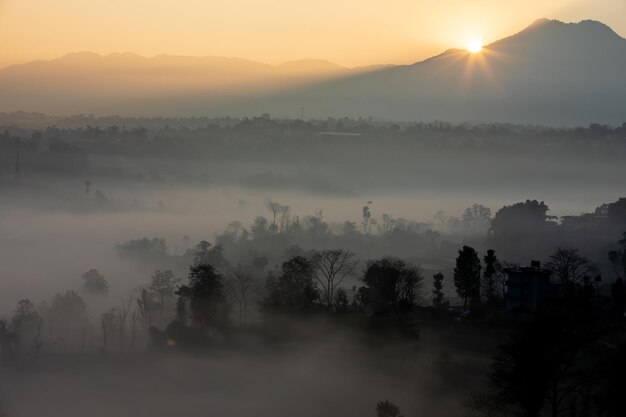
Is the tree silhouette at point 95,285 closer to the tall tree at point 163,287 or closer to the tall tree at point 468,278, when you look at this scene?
the tall tree at point 163,287

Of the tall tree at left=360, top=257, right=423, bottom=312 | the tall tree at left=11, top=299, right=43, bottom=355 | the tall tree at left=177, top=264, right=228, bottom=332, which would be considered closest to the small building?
the tall tree at left=360, top=257, right=423, bottom=312

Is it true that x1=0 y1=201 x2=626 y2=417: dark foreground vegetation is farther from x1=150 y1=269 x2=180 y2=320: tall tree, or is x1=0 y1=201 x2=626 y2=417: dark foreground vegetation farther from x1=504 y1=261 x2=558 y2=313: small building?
x1=150 y1=269 x2=180 y2=320: tall tree

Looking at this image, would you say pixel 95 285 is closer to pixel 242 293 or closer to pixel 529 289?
pixel 242 293

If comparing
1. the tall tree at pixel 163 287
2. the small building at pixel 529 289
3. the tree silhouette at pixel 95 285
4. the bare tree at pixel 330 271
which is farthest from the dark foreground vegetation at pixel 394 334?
the tree silhouette at pixel 95 285

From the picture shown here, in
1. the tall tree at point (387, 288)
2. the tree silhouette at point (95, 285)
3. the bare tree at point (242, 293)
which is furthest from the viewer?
the tree silhouette at point (95, 285)

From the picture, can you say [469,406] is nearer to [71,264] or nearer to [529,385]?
[529,385]

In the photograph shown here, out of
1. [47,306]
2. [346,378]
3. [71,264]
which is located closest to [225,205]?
[71,264]

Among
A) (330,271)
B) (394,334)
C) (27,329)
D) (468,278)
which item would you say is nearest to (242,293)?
(330,271)

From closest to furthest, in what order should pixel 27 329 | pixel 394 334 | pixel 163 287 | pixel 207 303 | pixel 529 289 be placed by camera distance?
1. pixel 394 334
2. pixel 529 289
3. pixel 207 303
4. pixel 27 329
5. pixel 163 287
